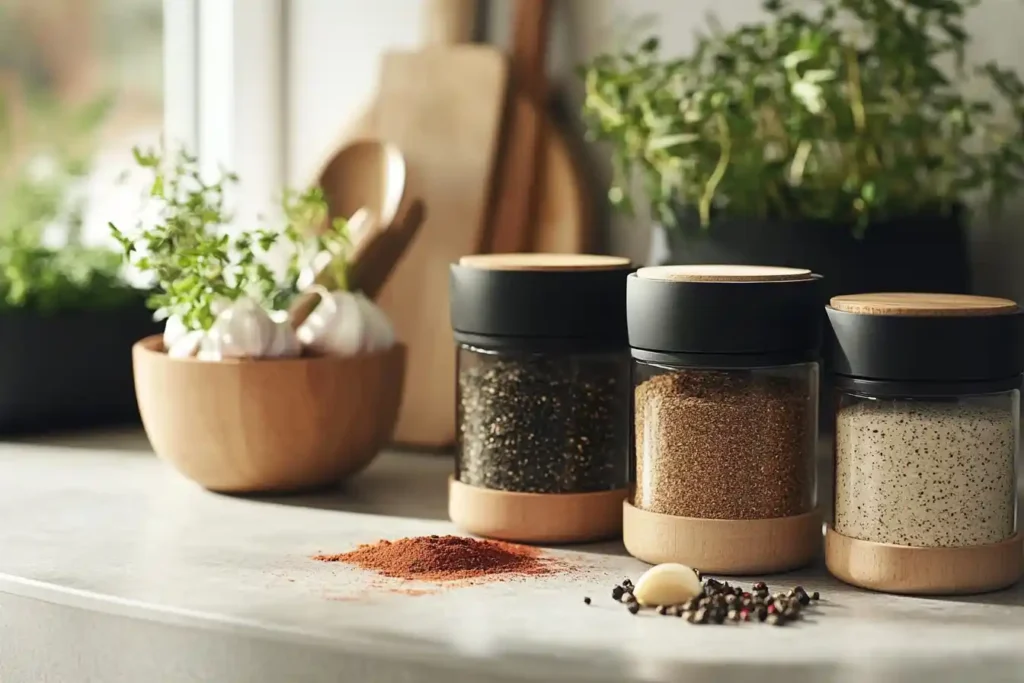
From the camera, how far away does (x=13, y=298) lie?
4.41 ft

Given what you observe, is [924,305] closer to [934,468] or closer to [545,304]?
[934,468]

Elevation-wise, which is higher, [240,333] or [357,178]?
[357,178]

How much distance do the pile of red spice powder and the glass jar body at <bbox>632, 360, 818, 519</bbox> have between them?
10 centimetres

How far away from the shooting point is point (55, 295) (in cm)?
138

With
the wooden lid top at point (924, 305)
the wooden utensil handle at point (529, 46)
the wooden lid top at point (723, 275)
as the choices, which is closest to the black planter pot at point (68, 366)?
the wooden utensil handle at point (529, 46)

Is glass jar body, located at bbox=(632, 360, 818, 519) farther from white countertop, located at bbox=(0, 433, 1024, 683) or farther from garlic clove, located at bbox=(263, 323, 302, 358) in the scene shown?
garlic clove, located at bbox=(263, 323, 302, 358)

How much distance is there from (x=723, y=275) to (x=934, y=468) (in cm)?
18

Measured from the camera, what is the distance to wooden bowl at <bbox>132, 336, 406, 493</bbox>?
111cm

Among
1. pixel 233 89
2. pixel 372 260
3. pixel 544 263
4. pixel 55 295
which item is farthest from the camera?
pixel 233 89

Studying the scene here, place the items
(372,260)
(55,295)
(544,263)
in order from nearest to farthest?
(544,263) → (372,260) → (55,295)

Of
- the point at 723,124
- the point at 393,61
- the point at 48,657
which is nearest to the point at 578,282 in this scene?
the point at 723,124

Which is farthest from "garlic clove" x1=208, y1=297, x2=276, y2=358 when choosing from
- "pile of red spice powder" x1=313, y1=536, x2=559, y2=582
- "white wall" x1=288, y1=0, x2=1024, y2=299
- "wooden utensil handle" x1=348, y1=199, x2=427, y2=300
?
"white wall" x1=288, y1=0, x2=1024, y2=299

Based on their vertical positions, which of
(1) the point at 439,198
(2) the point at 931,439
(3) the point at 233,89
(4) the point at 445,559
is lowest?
(4) the point at 445,559

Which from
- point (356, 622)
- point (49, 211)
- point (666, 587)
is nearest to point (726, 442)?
point (666, 587)
